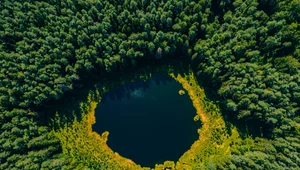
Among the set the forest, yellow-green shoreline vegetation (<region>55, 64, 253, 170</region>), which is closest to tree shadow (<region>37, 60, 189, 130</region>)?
yellow-green shoreline vegetation (<region>55, 64, 253, 170</region>)

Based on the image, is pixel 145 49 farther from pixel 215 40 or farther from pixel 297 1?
pixel 297 1

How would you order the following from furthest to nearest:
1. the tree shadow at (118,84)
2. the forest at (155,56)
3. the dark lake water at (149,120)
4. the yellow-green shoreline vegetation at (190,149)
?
1. the tree shadow at (118,84)
2. the dark lake water at (149,120)
3. the yellow-green shoreline vegetation at (190,149)
4. the forest at (155,56)

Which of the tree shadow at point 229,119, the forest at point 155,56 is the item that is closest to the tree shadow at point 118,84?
the forest at point 155,56

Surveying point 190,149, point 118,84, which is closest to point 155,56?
point 118,84

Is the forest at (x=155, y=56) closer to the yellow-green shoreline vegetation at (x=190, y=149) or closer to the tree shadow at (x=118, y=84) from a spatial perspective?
the yellow-green shoreline vegetation at (x=190, y=149)

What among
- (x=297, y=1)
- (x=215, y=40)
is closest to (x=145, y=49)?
(x=215, y=40)

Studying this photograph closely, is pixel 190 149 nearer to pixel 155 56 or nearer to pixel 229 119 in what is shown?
pixel 229 119

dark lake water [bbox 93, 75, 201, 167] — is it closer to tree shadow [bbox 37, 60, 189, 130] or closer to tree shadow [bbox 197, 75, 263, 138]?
tree shadow [bbox 37, 60, 189, 130]
